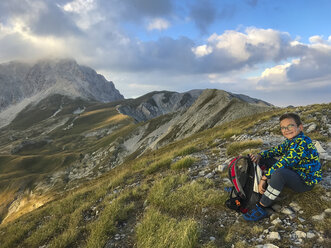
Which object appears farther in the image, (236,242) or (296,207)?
(296,207)

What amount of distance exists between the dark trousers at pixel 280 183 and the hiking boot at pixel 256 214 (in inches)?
7.6

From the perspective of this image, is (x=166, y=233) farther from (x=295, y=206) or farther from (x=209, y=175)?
(x=209, y=175)

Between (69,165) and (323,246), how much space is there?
9184cm

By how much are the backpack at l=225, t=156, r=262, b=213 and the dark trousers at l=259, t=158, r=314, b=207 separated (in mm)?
305

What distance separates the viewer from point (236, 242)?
440 centimetres

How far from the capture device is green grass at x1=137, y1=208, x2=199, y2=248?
4.35 meters

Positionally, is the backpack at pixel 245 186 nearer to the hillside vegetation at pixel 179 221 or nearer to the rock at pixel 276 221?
the hillside vegetation at pixel 179 221

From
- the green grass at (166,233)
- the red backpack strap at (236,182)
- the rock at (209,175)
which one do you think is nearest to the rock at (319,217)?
the red backpack strap at (236,182)

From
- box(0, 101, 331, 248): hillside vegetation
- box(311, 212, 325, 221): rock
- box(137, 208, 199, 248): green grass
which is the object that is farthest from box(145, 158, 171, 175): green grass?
box(311, 212, 325, 221): rock

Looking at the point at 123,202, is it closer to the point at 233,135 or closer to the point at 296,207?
the point at 296,207

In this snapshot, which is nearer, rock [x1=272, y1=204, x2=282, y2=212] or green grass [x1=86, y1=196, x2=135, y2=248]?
rock [x1=272, y1=204, x2=282, y2=212]

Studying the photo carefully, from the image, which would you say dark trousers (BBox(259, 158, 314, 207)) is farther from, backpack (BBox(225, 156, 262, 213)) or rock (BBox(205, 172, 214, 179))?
rock (BBox(205, 172, 214, 179))

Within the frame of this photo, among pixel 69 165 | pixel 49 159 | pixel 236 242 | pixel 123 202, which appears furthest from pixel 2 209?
pixel 236 242

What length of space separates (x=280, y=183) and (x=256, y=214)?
41.1 inches
